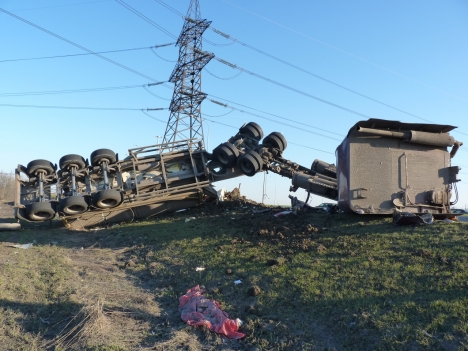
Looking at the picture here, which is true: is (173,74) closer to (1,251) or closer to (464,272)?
(1,251)

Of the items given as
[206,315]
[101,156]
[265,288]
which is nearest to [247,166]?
[101,156]

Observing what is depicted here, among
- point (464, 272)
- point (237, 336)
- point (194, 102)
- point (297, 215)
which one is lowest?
point (237, 336)

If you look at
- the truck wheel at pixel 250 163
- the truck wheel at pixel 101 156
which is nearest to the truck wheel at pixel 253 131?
the truck wheel at pixel 250 163

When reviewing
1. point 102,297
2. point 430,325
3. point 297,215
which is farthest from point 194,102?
point 430,325

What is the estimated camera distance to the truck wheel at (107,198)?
11.2m

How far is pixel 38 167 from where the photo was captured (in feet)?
38.0

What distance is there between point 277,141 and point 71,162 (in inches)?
242

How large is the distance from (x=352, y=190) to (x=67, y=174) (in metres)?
7.97

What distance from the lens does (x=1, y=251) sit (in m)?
9.33

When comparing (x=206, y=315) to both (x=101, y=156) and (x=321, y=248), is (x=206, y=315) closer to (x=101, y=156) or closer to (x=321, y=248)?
(x=321, y=248)

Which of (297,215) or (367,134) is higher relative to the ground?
(367,134)

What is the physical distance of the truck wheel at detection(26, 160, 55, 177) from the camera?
38.0 ft

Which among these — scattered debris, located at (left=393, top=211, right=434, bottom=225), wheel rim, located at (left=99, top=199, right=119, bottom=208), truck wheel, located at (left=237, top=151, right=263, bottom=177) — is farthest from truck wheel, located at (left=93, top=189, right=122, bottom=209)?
scattered debris, located at (left=393, top=211, right=434, bottom=225)

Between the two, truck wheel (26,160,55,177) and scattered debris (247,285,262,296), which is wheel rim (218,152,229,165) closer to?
truck wheel (26,160,55,177)
